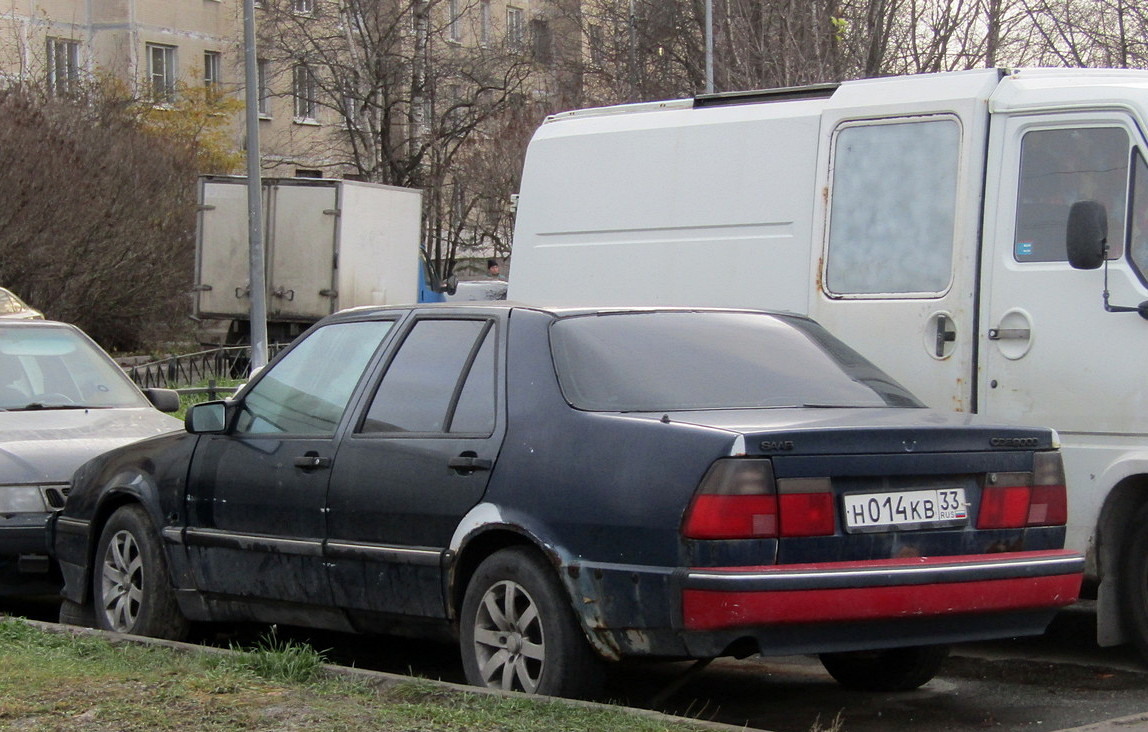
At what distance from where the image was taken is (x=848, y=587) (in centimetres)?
519

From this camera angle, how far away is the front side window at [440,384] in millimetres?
5984

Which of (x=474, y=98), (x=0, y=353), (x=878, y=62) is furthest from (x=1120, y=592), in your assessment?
(x=474, y=98)

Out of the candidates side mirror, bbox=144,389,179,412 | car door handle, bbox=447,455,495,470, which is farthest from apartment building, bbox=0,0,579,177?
car door handle, bbox=447,455,495,470

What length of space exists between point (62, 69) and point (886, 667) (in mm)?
34401

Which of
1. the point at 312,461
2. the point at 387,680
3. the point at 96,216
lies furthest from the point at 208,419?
the point at 96,216

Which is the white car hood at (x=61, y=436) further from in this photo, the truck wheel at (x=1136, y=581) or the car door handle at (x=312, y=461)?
the truck wheel at (x=1136, y=581)

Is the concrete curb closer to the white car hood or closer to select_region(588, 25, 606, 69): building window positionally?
the white car hood

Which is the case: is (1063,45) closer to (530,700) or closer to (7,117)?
(7,117)

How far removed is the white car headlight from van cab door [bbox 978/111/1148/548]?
4620mm

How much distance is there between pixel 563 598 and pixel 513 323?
111 cm

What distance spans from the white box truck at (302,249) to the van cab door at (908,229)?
20.1 m

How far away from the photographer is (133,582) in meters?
7.41

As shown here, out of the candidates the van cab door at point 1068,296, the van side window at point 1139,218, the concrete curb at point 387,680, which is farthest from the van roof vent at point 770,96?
the concrete curb at point 387,680

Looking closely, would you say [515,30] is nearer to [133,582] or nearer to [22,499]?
[22,499]
